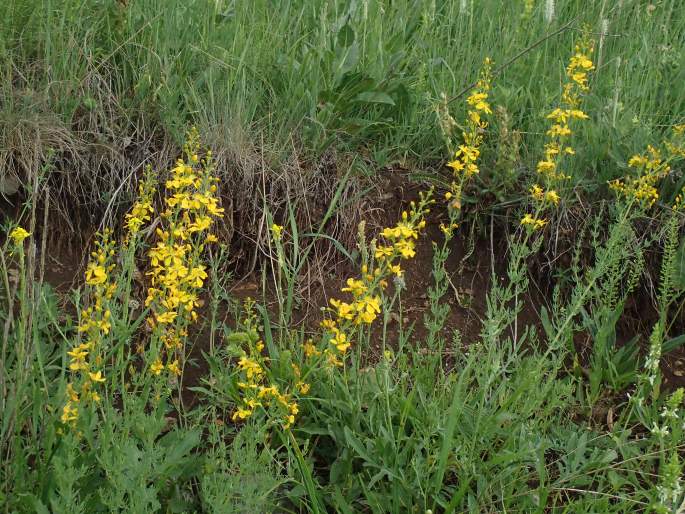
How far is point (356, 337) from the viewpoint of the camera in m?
2.75

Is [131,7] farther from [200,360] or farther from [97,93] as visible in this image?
[200,360]

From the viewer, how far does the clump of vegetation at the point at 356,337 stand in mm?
1965

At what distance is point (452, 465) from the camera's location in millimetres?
2201

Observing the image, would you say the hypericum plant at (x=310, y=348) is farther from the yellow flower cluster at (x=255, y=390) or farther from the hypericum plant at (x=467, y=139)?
the hypericum plant at (x=467, y=139)

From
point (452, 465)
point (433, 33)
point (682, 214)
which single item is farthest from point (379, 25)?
point (452, 465)

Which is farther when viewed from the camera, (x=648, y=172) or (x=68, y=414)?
(x=648, y=172)

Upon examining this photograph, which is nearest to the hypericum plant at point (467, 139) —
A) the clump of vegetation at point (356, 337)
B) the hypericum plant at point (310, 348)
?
the clump of vegetation at point (356, 337)

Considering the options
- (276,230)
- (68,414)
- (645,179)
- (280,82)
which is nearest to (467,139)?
(645,179)

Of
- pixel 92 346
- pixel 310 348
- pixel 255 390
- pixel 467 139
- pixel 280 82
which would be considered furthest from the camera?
pixel 280 82

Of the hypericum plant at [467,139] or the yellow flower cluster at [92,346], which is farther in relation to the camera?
the hypericum plant at [467,139]

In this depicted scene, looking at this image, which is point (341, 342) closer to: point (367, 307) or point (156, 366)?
point (367, 307)

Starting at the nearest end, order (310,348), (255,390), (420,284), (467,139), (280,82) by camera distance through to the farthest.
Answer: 1. (255,390)
2. (310,348)
3. (467,139)
4. (420,284)
5. (280,82)

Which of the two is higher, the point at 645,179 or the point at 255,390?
the point at 645,179

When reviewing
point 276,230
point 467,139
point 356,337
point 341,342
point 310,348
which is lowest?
point 356,337
